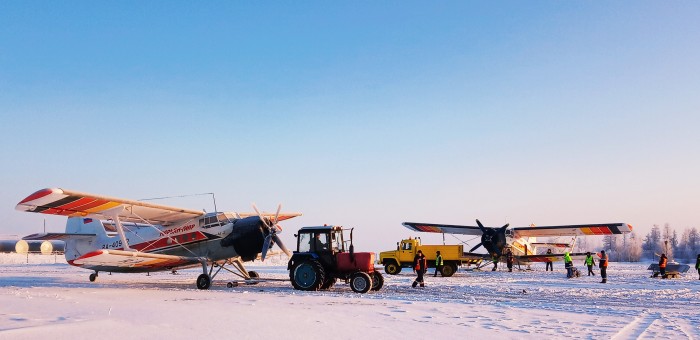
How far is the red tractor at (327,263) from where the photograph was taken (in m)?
16.0

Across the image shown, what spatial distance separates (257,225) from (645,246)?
178 metres

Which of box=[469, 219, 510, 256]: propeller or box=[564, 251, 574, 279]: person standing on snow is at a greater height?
box=[469, 219, 510, 256]: propeller

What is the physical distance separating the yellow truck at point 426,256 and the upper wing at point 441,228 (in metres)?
5.48

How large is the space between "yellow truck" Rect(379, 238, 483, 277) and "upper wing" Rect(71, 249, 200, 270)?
14365mm

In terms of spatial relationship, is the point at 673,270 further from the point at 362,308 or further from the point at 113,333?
the point at 113,333

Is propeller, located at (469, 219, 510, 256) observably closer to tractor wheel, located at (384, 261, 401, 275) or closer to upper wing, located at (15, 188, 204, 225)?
tractor wheel, located at (384, 261, 401, 275)

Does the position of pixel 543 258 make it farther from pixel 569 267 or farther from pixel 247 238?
pixel 247 238

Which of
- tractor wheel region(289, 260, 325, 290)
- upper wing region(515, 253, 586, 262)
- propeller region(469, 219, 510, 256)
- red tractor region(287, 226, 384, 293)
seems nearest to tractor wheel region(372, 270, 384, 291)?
red tractor region(287, 226, 384, 293)

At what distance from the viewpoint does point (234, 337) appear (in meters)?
6.97

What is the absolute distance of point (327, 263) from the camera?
16438 mm

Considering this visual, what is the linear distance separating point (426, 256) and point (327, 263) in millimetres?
14567

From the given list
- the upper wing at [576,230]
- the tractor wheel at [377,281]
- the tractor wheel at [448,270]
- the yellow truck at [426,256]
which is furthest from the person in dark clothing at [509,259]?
the tractor wheel at [377,281]

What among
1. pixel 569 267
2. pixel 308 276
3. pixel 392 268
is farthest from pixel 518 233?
pixel 308 276

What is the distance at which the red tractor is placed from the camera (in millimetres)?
16047
